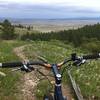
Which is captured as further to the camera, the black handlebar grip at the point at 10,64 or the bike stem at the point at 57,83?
the black handlebar grip at the point at 10,64

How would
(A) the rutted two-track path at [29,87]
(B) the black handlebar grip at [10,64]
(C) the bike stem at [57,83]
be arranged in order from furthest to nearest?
(A) the rutted two-track path at [29,87]
(B) the black handlebar grip at [10,64]
(C) the bike stem at [57,83]

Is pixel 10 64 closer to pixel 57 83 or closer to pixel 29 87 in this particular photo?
pixel 57 83

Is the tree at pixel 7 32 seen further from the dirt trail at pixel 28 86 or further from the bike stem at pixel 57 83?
the bike stem at pixel 57 83

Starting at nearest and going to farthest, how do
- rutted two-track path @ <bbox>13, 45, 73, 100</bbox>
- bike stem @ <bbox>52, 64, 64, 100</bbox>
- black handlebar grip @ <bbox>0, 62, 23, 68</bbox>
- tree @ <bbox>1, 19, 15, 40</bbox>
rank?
bike stem @ <bbox>52, 64, 64, 100</bbox>, black handlebar grip @ <bbox>0, 62, 23, 68</bbox>, rutted two-track path @ <bbox>13, 45, 73, 100</bbox>, tree @ <bbox>1, 19, 15, 40</bbox>

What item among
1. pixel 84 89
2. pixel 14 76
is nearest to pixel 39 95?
pixel 84 89

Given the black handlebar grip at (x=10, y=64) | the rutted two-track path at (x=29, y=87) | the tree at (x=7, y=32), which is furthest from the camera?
the tree at (x=7, y=32)

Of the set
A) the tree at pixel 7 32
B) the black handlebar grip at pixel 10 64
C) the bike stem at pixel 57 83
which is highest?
the black handlebar grip at pixel 10 64

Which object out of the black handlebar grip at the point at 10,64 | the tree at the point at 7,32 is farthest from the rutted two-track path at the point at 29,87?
the tree at the point at 7,32

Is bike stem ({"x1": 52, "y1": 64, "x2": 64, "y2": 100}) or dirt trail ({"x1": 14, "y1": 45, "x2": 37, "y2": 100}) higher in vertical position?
bike stem ({"x1": 52, "y1": 64, "x2": 64, "y2": 100})

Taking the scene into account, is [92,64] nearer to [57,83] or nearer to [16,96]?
[16,96]

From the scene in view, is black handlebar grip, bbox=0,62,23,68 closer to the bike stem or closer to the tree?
the bike stem

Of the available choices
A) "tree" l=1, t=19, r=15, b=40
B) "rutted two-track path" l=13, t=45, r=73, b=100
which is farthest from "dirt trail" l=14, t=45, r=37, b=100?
"tree" l=1, t=19, r=15, b=40

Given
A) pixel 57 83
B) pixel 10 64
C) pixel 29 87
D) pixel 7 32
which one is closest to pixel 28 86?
pixel 29 87

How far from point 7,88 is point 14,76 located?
1.91 m
